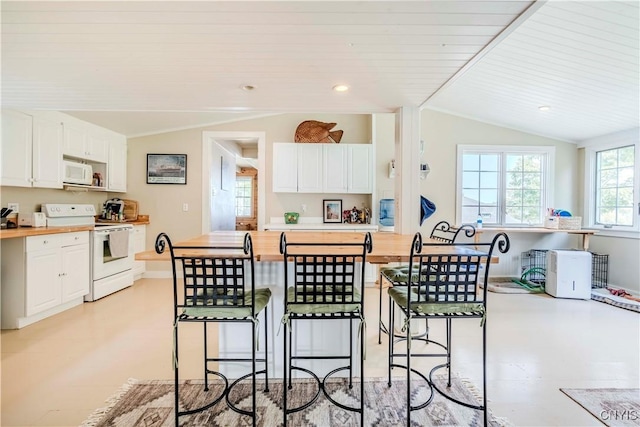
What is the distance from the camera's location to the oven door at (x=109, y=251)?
362 centimetres

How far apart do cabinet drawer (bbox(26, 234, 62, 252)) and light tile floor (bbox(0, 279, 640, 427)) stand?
73 cm

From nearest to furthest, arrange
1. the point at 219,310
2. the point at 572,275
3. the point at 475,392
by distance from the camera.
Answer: the point at 219,310
the point at 475,392
the point at 572,275

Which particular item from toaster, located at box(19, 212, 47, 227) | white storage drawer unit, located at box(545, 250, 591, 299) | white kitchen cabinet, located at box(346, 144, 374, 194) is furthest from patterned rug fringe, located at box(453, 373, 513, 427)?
toaster, located at box(19, 212, 47, 227)

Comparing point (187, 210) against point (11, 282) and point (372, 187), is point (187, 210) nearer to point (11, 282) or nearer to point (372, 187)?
point (11, 282)

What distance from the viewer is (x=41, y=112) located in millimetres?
3230

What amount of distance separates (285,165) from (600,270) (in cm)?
474

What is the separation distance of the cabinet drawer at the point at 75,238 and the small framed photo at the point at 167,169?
4.67 ft

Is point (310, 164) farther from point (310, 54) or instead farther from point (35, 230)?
point (35, 230)

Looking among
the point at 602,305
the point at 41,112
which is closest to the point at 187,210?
the point at 41,112

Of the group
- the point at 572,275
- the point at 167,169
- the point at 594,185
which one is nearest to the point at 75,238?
the point at 167,169

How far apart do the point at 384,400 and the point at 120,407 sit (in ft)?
5.08

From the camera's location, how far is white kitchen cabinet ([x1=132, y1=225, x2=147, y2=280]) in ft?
14.5

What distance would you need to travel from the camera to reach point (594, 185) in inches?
181

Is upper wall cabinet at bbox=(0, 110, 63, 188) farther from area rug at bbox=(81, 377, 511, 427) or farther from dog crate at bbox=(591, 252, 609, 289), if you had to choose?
dog crate at bbox=(591, 252, 609, 289)
